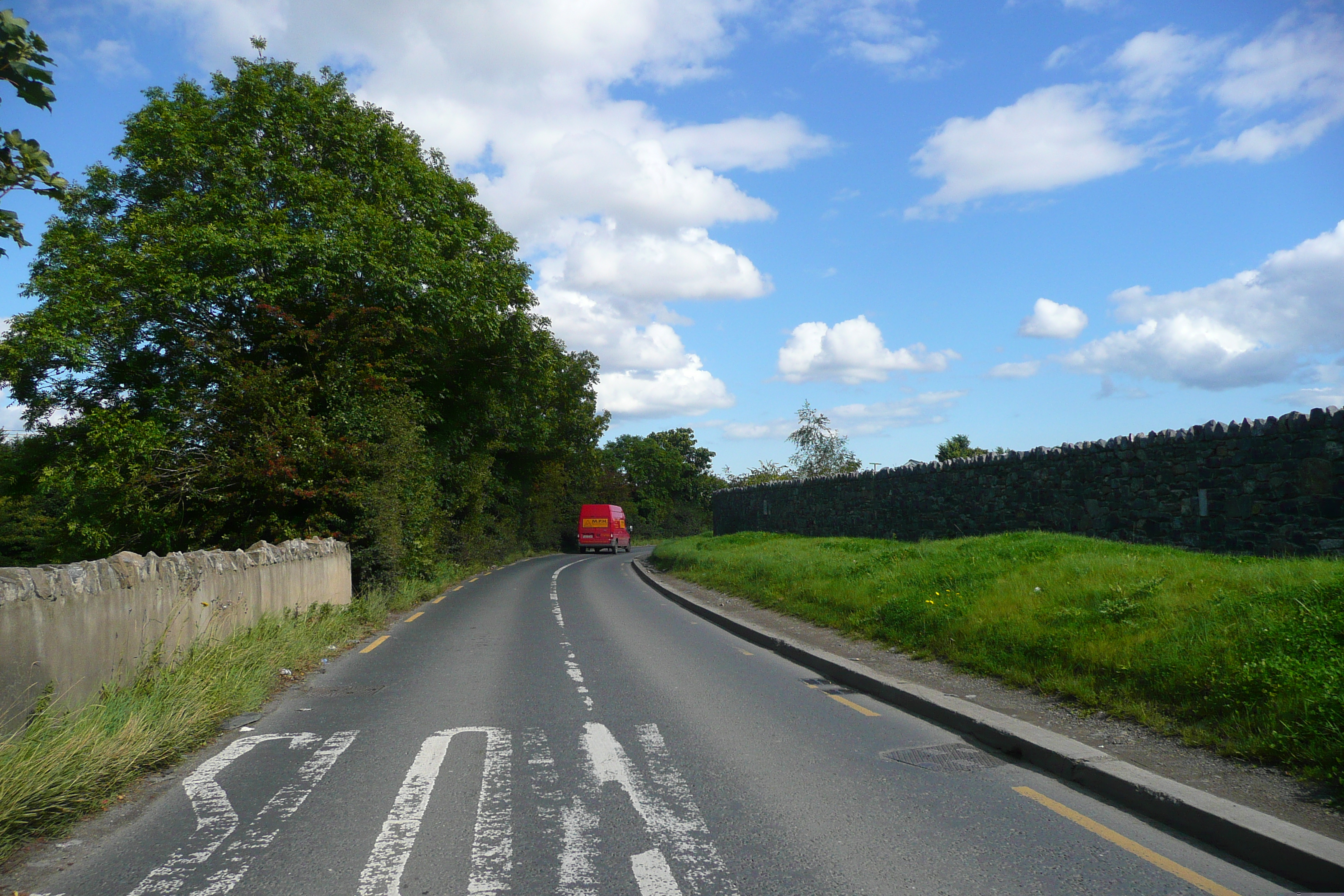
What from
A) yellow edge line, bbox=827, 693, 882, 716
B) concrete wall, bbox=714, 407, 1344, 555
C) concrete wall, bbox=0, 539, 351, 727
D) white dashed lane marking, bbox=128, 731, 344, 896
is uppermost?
concrete wall, bbox=714, 407, 1344, 555

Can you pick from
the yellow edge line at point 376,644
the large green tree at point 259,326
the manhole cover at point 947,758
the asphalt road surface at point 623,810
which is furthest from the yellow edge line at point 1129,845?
the large green tree at point 259,326

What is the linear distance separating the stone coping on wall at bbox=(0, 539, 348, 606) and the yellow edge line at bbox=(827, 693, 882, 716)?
21.4ft

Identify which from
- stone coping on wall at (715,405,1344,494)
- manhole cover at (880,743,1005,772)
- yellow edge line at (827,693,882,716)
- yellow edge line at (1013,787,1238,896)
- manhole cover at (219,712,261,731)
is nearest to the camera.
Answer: yellow edge line at (1013,787,1238,896)

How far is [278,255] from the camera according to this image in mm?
18406

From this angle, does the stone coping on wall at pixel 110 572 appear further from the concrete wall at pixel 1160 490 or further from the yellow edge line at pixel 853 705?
the concrete wall at pixel 1160 490

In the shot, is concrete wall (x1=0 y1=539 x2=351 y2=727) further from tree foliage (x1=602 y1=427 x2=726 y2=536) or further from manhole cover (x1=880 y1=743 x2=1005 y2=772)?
tree foliage (x1=602 y1=427 x2=726 y2=536)

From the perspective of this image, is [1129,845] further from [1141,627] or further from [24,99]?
[24,99]

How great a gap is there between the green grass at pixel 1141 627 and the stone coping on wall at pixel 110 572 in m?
7.96

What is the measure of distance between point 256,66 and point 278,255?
7402 millimetres

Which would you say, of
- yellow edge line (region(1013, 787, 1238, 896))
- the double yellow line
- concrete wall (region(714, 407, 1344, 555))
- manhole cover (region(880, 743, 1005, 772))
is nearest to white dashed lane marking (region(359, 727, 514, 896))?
manhole cover (region(880, 743, 1005, 772))

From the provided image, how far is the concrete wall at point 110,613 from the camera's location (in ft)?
18.9

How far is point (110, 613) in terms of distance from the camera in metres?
7.02

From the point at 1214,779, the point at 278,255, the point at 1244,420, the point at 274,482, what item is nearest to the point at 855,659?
the point at 1214,779

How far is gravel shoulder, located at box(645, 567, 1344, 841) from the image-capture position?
15.5 ft
